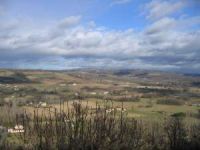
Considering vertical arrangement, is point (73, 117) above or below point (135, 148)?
above

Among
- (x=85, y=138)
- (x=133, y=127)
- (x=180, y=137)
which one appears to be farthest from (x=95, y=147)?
(x=180, y=137)

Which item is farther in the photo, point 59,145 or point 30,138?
point 30,138

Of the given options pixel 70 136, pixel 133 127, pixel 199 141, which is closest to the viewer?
pixel 70 136

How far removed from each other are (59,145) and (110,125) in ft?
6.86

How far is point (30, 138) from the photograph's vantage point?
1528 cm

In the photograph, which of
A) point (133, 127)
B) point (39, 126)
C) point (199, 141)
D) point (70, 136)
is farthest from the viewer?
point (199, 141)

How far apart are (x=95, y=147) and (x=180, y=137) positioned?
4298 mm

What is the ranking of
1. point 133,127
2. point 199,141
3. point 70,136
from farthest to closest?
1. point 199,141
2. point 133,127
3. point 70,136

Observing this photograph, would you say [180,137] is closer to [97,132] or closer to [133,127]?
[133,127]

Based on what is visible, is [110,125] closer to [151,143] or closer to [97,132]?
[97,132]

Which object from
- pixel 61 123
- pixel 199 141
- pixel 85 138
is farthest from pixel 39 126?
pixel 199 141

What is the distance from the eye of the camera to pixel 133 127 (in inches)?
608

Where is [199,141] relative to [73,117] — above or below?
below

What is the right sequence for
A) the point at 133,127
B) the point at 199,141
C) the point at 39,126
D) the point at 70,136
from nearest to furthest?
the point at 70,136, the point at 39,126, the point at 133,127, the point at 199,141
